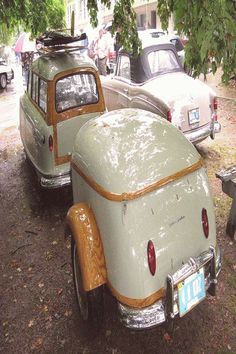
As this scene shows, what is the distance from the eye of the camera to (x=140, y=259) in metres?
2.38

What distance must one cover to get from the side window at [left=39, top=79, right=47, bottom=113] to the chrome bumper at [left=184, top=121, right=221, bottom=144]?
2550 millimetres

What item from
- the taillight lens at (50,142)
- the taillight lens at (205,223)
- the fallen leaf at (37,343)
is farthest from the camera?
the taillight lens at (50,142)

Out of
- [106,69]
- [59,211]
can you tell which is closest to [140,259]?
[59,211]

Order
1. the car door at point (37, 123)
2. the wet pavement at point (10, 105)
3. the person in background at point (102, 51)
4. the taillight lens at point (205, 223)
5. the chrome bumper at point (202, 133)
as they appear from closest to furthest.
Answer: the taillight lens at point (205, 223) → the car door at point (37, 123) → the chrome bumper at point (202, 133) → the wet pavement at point (10, 105) → the person in background at point (102, 51)

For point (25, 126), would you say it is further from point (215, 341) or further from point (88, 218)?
point (215, 341)

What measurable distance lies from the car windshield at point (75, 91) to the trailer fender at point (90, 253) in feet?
8.55

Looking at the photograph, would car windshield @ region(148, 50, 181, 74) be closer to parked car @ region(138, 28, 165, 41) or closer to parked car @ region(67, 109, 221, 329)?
parked car @ region(138, 28, 165, 41)

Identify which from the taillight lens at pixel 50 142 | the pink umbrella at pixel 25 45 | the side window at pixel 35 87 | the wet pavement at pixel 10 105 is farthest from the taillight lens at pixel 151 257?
the pink umbrella at pixel 25 45

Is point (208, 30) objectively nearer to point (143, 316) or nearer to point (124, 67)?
point (143, 316)

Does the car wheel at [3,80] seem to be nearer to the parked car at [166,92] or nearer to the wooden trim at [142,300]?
the parked car at [166,92]

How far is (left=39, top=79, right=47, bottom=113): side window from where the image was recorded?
498 centimetres

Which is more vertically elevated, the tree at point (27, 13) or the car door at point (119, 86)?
the tree at point (27, 13)

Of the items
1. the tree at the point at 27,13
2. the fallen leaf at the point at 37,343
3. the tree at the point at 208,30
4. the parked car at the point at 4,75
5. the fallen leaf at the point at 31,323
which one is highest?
the tree at the point at 27,13

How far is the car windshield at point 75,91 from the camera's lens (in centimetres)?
491
